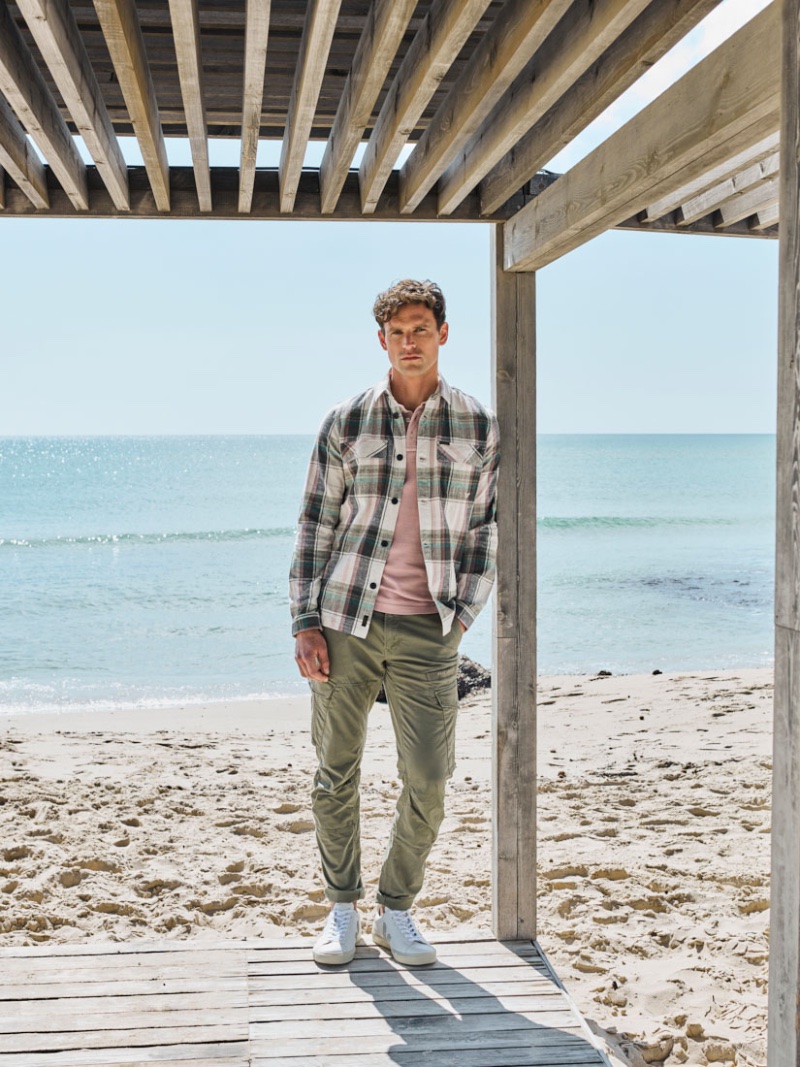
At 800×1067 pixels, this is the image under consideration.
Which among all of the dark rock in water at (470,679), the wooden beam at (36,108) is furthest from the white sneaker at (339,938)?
the dark rock in water at (470,679)

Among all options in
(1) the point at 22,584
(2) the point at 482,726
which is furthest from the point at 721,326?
(2) the point at 482,726

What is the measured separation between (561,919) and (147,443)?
164ft

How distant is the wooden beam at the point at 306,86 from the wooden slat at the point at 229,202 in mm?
90

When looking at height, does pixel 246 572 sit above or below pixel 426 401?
below

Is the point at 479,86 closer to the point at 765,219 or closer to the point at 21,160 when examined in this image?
the point at 21,160

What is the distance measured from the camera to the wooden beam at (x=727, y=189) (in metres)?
2.69

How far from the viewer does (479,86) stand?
2176mm

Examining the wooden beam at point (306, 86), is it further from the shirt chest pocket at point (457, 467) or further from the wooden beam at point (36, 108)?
the shirt chest pocket at point (457, 467)

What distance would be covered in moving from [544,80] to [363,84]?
1.23ft

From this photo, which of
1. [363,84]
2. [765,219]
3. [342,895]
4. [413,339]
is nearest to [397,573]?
[413,339]

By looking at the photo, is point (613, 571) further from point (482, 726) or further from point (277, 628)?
point (482, 726)

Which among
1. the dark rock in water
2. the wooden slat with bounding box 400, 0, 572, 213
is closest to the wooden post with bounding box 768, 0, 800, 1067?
the wooden slat with bounding box 400, 0, 572, 213

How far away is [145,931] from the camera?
11.9 feet

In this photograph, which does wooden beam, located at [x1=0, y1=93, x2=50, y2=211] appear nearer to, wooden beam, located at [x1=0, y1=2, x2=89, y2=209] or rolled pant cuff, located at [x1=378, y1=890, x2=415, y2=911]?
wooden beam, located at [x1=0, y1=2, x2=89, y2=209]
